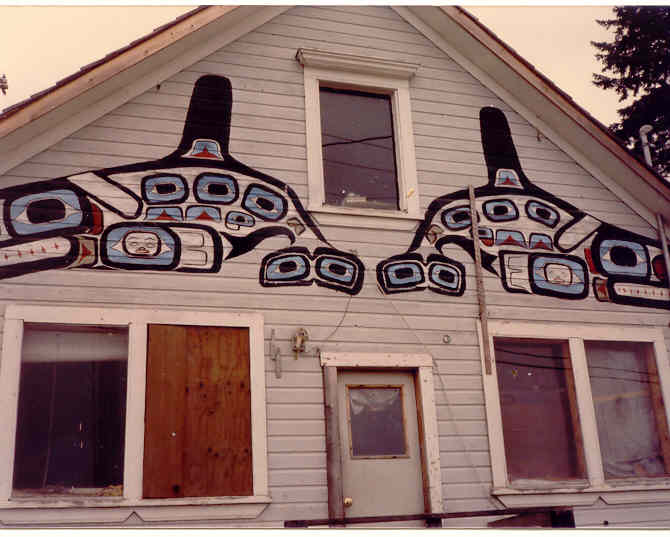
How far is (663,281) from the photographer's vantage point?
30.8 feet

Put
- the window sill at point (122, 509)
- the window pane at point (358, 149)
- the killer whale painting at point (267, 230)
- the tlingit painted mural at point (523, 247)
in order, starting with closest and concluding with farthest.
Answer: the window sill at point (122, 509) → the killer whale painting at point (267, 230) → the tlingit painted mural at point (523, 247) → the window pane at point (358, 149)

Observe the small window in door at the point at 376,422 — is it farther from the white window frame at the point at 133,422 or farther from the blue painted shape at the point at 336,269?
the blue painted shape at the point at 336,269

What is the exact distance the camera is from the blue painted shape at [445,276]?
836cm

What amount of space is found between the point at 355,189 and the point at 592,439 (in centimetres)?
364

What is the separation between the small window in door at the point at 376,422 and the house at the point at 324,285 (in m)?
0.02

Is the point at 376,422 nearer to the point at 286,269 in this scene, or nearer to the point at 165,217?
the point at 286,269

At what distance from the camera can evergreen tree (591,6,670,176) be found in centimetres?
1742

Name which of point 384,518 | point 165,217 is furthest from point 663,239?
point 165,217

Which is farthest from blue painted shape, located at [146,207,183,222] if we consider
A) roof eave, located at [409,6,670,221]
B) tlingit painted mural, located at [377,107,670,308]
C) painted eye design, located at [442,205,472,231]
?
roof eave, located at [409,6,670,221]

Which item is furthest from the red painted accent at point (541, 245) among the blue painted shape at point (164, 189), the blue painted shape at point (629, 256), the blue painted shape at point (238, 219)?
the blue painted shape at point (164, 189)

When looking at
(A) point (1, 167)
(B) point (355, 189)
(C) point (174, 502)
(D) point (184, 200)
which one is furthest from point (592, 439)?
(A) point (1, 167)

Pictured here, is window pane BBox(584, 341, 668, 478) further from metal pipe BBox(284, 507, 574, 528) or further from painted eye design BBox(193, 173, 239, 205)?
painted eye design BBox(193, 173, 239, 205)

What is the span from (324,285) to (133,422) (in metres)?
2.25

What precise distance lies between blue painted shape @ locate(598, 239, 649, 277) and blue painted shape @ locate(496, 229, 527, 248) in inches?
40.6
